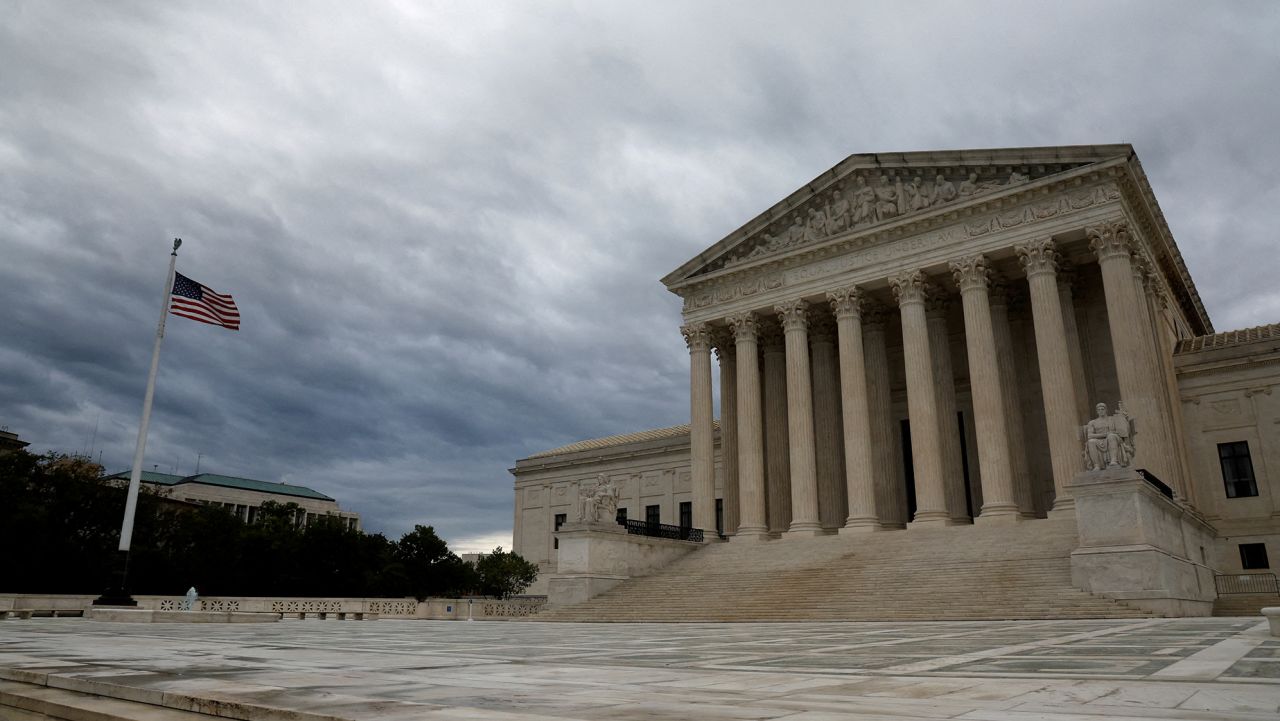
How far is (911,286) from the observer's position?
36156mm

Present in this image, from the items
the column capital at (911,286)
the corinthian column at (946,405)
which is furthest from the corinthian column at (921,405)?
the corinthian column at (946,405)

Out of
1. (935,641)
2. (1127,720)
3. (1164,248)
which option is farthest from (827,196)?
(1127,720)

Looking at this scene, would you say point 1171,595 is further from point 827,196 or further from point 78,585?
point 78,585

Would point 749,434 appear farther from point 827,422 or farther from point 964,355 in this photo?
point 964,355

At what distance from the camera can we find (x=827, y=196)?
39750 millimetres

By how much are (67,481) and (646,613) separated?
115 ft

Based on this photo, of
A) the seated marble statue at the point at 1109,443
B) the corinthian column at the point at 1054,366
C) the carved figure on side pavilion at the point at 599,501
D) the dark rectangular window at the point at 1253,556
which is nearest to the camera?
the seated marble statue at the point at 1109,443

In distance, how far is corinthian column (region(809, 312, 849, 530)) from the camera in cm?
4075

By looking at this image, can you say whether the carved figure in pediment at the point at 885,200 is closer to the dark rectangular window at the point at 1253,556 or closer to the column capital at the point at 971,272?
the column capital at the point at 971,272

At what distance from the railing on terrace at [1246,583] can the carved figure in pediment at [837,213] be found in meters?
20.5

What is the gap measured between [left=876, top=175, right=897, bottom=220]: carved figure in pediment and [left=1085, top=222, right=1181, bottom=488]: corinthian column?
8182 millimetres

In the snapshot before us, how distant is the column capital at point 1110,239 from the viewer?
31.5 m

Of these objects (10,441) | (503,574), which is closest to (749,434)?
(503,574)

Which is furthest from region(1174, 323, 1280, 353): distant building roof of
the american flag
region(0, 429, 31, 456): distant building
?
region(0, 429, 31, 456): distant building
